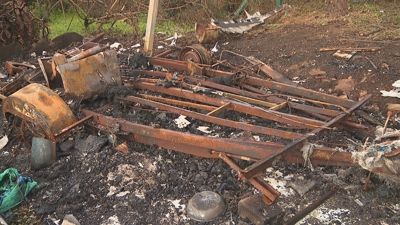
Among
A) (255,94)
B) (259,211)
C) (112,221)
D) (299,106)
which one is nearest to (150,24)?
(255,94)

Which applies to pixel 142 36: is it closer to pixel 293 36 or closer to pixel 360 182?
pixel 293 36

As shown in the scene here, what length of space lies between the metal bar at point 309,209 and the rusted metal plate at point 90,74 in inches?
134

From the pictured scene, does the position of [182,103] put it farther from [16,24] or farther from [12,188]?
[16,24]

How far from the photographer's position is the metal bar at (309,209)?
349 centimetres

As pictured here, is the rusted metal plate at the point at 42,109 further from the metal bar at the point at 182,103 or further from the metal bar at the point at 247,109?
the metal bar at the point at 247,109

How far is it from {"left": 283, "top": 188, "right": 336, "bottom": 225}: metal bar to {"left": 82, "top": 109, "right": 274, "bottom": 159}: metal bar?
2.11 feet

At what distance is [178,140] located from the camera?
420 cm

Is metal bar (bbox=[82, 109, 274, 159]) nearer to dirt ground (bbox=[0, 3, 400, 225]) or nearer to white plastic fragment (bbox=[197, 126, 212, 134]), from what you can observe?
dirt ground (bbox=[0, 3, 400, 225])

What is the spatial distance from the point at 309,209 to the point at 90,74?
3.59m

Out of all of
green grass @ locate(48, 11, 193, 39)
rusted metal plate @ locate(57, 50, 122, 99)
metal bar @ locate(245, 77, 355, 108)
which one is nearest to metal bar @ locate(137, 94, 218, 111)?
rusted metal plate @ locate(57, 50, 122, 99)

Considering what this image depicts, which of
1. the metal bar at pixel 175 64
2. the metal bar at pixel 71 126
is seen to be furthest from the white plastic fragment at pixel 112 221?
the metal bar at pixel 175 64

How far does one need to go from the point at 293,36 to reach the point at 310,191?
5612 millimetres

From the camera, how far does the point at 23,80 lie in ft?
19.9

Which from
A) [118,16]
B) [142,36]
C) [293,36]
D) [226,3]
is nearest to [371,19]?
[293,36]
